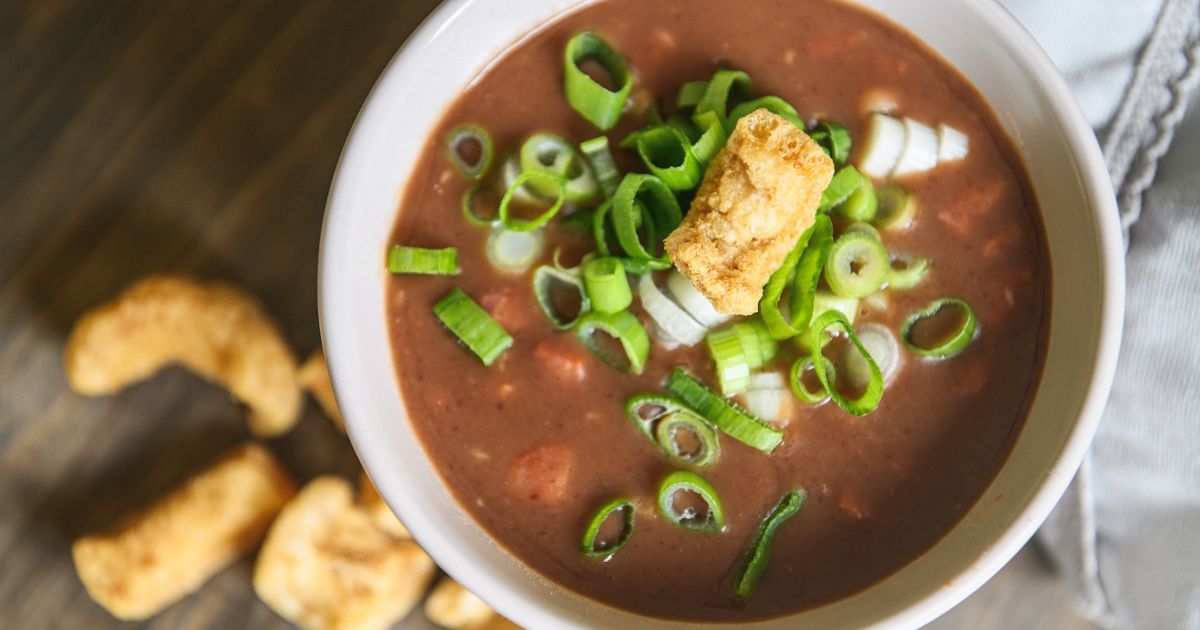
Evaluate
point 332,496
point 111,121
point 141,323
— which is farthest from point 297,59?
point 332,496

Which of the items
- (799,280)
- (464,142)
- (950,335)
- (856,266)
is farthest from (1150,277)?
(464,142)

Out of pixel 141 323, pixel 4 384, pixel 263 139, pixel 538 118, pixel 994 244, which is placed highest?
pixel 538 118

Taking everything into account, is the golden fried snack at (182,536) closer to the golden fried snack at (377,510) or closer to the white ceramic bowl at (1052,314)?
the golden fried snack at (377,510)

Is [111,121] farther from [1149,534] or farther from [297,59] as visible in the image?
[1149,534]

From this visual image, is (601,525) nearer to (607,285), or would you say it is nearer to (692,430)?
(692,430)

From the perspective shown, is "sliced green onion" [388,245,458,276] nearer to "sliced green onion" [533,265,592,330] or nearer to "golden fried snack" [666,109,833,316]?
"sliced green onion" [533,265,592,330]
